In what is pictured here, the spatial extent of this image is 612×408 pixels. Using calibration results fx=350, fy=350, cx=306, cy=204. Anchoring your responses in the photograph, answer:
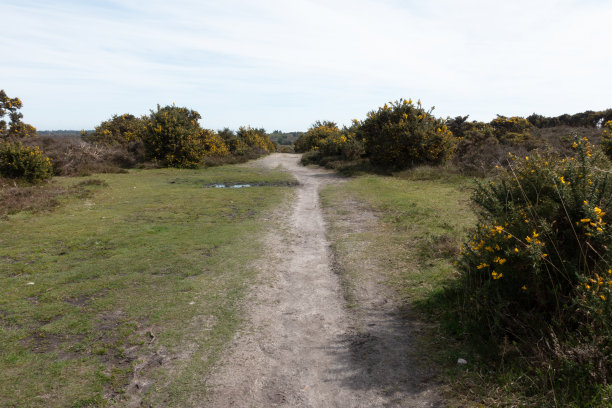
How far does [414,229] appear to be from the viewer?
8.66m

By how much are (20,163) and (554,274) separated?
62.9 feet

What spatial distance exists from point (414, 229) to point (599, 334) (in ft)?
18.5

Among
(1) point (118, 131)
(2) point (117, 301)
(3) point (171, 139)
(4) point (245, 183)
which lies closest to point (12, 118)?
(1) point (118, 131)

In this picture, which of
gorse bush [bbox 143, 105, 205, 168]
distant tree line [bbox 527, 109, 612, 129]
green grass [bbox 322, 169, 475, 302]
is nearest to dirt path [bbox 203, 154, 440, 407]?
green grass [bbox 322, 169, 475, 302]

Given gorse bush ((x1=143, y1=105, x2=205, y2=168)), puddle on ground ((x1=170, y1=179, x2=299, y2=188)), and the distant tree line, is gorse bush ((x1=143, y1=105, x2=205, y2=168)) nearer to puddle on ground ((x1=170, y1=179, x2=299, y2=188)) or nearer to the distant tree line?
puddle on ground ((x1=170, y1=179, x2=299, y2=188))

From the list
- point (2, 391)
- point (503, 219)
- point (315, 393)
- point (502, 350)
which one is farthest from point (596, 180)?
point (2, 391)

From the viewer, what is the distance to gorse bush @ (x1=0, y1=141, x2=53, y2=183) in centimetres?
1526

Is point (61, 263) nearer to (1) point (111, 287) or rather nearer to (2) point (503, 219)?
(1) point (111, 287)

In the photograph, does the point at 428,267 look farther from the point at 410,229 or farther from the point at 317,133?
the point at 317,133

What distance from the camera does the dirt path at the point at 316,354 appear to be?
3357mm

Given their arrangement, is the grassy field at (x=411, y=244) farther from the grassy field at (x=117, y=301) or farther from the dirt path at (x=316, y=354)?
the grassy field at (x=117, y=301)

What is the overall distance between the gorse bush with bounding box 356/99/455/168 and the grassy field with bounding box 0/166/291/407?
1178cm

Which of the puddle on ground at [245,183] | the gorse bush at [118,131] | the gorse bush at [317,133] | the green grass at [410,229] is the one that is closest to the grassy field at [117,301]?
the green grass at [410,229]

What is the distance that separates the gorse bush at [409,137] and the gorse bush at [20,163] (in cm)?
1734
